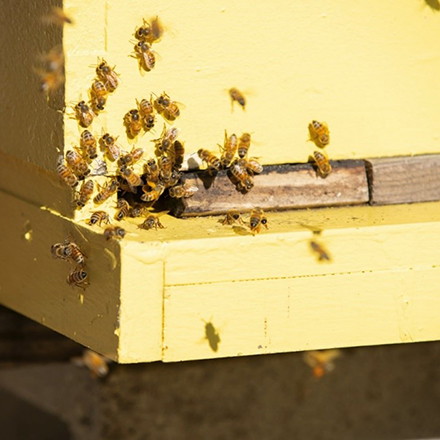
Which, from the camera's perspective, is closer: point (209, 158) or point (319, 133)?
point (209, 158)

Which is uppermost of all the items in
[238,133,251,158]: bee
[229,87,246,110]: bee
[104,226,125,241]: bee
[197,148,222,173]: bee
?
[229,87,246,110]: bee

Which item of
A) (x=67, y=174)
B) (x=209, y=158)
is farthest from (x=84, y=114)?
(x=209, y=158)

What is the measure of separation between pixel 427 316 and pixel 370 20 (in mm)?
976

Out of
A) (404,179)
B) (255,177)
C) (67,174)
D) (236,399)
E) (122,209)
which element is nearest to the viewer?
(67,174)

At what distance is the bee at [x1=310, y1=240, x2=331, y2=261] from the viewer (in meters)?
3.35

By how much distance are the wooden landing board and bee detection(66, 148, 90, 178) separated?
37 centimetres

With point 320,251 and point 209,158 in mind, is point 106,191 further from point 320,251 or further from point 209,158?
point 320,251

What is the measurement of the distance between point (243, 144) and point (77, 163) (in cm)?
55

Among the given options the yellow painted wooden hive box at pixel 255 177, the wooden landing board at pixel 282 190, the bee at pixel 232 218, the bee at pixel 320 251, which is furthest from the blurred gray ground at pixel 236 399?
the bee at pixel 320 251

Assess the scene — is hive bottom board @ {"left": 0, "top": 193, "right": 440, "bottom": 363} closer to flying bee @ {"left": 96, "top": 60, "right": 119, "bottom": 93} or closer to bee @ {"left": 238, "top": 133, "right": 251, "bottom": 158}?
bee @ {"left": 238, "top": 133, "right": 251, "bottom": 158}

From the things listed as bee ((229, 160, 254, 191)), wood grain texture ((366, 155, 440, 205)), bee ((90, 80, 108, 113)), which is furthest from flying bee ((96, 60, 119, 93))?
wood grain texture ((366, 155, 440, 205))

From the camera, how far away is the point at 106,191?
11.1ft

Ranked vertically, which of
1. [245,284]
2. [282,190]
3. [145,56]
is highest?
[145,56]

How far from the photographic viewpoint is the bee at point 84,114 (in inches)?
128
